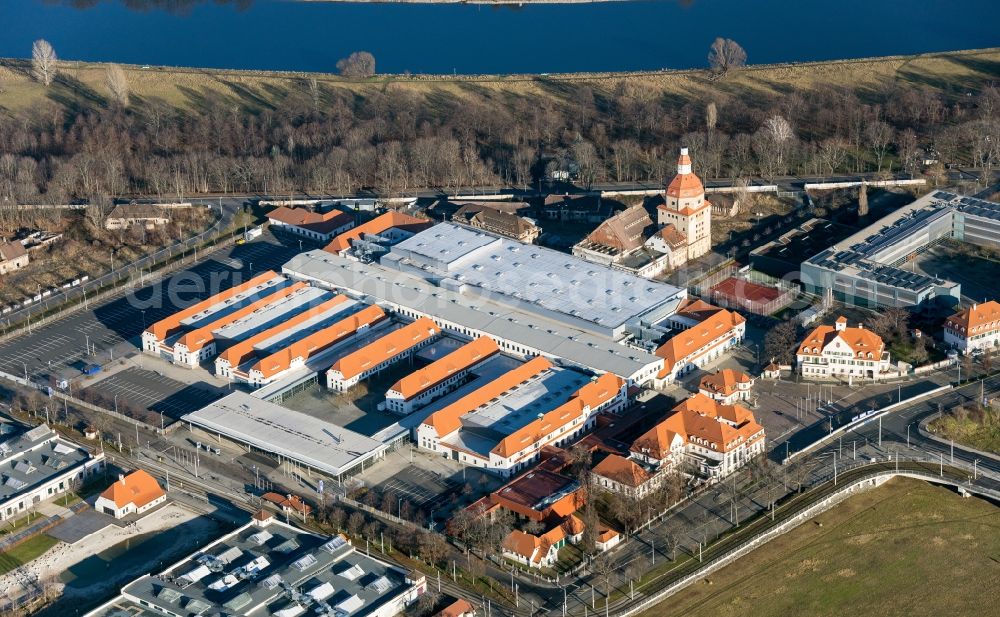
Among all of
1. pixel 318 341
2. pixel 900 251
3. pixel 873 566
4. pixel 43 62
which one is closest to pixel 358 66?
pixel 43 62

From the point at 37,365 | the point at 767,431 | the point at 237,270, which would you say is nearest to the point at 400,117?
the point at 237,270

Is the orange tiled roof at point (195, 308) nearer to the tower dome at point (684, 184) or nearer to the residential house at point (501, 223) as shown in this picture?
the residential house at point (501, 223)

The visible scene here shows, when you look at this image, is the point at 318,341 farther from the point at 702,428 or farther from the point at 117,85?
the point at 117,85

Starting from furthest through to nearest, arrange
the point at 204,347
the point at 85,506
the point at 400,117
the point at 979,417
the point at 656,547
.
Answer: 1. the point at 400,117
2. the point at 204,347
3. the point at 979,417
4. the point at 85,506
5. the point at 656,547

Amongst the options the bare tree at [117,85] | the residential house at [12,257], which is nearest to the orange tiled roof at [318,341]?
the residential house at [12,257]

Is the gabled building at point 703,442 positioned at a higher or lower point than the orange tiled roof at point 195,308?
lower

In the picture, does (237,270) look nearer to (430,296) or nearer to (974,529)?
(430,296)
